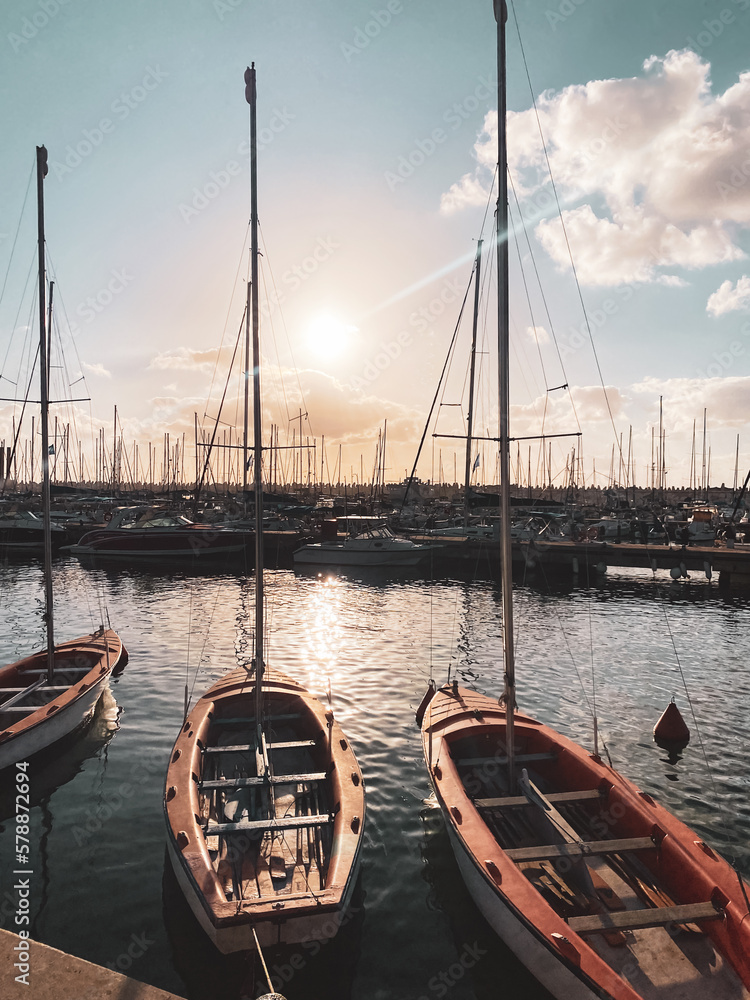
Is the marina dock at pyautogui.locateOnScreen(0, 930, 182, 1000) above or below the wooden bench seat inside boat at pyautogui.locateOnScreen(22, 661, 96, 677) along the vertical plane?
above

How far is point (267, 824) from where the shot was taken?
24.3ft

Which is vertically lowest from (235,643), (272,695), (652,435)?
(235,643)

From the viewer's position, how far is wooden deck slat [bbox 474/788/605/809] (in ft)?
25.7

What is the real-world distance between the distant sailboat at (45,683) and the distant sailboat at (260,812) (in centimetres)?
312

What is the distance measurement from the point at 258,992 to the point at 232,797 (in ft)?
9.74

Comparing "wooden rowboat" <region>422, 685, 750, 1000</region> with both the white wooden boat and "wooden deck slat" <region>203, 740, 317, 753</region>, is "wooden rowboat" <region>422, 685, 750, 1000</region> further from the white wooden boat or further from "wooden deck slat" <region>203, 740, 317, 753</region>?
the white wooden boat

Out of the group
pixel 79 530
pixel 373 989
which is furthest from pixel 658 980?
pixel 79 530

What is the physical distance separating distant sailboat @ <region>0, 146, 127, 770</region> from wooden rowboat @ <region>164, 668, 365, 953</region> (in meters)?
3.16

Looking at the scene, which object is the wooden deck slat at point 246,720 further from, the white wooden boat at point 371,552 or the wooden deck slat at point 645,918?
the white wooden boat at point 371,552

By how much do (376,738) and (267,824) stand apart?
6.27m

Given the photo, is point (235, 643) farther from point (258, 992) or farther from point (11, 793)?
point (258, 992)

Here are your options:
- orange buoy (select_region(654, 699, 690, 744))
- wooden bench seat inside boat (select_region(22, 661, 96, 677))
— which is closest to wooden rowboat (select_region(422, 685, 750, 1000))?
orange buoy (select_region(654, 699, 690, 744))

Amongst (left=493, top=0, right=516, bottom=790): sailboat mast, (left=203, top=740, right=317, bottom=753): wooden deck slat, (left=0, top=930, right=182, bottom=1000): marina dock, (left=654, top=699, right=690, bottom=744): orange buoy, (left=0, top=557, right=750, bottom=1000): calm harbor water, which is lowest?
(left=0, top=557, right=750, bottom=1000): calm harbor water

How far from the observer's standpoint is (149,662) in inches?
770
